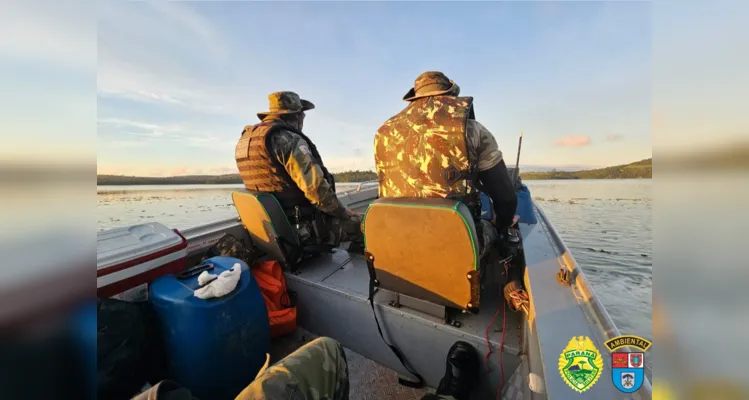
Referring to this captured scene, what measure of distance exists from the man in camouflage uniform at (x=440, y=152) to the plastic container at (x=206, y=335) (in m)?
1.21

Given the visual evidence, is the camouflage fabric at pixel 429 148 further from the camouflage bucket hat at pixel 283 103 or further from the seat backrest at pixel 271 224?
the camouflage bucket hat at pixel 283 103

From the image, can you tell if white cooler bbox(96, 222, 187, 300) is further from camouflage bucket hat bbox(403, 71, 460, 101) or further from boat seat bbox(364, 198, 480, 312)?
camouflage bucket hat bbox(403, 71, 460, 101)

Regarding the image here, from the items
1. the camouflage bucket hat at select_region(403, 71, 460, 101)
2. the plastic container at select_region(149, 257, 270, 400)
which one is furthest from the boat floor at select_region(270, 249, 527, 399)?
the camouflage bucket hat at select_region(403, 71, 460, 101)

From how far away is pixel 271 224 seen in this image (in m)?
2.38

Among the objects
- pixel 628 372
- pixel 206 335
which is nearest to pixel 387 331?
pixel 206 335

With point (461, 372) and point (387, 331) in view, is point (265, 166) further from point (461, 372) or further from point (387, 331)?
point (461, 372)

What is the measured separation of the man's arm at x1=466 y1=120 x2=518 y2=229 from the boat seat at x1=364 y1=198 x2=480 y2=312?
1.44 ft

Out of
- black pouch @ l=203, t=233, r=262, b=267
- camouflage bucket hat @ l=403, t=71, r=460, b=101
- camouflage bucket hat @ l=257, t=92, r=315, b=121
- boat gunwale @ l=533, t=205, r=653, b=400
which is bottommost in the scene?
black pouch @ l=203, t=233, r=262, b=267

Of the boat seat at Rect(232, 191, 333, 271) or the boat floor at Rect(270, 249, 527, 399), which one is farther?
the boat seat at Rect(232, 191, 333, 271)

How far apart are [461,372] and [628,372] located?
0.85 m

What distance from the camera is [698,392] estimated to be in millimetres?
399

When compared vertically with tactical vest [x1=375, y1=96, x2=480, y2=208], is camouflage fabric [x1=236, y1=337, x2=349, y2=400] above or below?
below

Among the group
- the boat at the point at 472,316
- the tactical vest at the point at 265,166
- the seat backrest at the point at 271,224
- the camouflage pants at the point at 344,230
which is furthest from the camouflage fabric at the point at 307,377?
the camouflage pants at the point at 344,230

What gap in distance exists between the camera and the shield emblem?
30.6 inches
